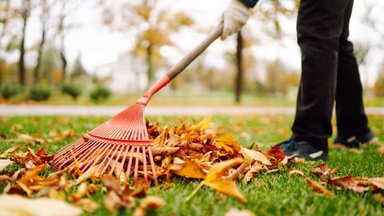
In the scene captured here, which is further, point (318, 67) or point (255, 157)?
point (318, 67)

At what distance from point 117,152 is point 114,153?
63mm

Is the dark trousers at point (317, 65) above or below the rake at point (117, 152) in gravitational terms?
above

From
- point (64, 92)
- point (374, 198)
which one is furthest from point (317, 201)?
point (64, 92)

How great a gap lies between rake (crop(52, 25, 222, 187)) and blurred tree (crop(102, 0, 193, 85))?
13.7m

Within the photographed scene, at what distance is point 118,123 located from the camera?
1.91 metres

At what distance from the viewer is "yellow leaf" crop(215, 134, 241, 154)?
1.79m

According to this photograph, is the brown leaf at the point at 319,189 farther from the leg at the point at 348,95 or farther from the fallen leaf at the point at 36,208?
the leg at the point at 348,95

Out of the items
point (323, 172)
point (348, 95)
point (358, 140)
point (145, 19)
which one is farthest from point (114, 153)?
point (145, 19)

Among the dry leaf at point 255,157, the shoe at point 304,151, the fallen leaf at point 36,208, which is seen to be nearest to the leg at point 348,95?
the shoe at point 304,151

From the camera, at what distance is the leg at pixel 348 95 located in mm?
2713

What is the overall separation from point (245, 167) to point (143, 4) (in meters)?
15.0

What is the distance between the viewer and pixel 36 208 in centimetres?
91

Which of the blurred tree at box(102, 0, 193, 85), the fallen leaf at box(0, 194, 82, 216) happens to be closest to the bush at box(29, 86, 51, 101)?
the blurred tree at box(102, 0, 193, 85)

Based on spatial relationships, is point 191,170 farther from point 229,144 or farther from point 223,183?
point 229,144
